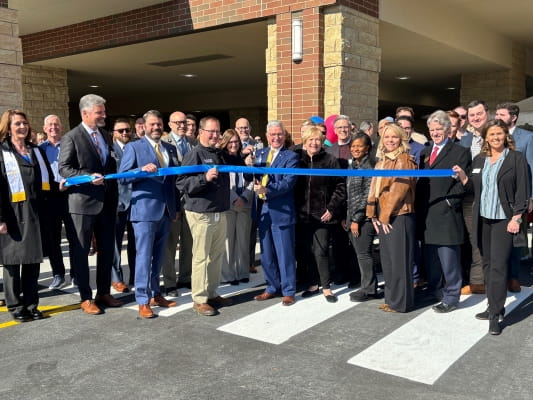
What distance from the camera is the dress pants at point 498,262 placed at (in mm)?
4969

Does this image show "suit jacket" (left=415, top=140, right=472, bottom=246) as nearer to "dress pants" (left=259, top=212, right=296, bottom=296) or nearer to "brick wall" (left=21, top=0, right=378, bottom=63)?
"dress pants" (left=259, top=212, right=296, bottom=296)

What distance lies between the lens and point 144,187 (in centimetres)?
564

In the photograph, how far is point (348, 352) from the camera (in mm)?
4508

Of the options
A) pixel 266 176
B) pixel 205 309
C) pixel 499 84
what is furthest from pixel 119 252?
pixel 499 84

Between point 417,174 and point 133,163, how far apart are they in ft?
9.40

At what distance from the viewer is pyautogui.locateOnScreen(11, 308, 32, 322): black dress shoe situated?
18.0ft

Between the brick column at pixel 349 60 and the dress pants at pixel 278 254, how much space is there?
3.93 m

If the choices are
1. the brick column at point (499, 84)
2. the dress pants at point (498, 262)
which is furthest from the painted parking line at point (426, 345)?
the brick column at point (499, 84)

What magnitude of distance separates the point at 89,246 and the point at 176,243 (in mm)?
1205

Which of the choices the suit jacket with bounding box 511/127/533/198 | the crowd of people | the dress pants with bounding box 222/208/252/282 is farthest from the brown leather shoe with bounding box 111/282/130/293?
the suit jacket with bounding box 511/127/533/198

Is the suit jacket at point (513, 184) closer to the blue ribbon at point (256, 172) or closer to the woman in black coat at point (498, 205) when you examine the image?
the woman in black coat at point (498, 205)

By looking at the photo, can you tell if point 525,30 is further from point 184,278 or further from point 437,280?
point 184,278

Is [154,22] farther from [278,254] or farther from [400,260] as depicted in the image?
[400,260]

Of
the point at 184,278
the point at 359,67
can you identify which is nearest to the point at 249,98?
the point at 359,67
